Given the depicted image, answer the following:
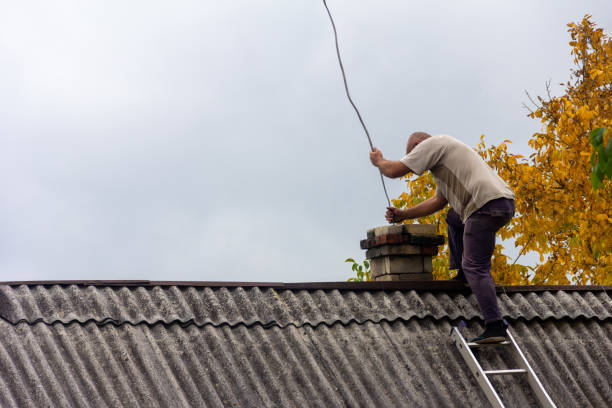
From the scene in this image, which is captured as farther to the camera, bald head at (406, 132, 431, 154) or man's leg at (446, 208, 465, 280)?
man's leg at (446, 208, 465, 280)

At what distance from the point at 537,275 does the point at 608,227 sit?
2429 mm

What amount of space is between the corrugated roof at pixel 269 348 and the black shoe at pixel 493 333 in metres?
0.20

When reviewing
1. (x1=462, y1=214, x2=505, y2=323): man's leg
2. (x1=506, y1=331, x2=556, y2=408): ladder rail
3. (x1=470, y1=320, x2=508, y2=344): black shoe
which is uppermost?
(x1=462, y1=214, x2=505, y2=323): man's leg

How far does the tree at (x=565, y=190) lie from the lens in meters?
12.4

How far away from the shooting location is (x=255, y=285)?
6.42m

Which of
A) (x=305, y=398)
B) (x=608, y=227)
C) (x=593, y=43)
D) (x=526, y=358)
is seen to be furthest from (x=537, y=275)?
(x=305, y=398)

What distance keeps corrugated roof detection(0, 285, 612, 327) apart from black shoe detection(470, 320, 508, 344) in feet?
1.57

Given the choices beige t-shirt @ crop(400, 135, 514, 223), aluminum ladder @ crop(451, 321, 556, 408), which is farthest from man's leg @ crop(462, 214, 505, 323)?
aluminum ladder @ crop(451, 321, 556, 408)

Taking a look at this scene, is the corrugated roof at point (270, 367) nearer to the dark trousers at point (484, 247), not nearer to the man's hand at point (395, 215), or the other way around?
the dark trousers at point (484, 247)

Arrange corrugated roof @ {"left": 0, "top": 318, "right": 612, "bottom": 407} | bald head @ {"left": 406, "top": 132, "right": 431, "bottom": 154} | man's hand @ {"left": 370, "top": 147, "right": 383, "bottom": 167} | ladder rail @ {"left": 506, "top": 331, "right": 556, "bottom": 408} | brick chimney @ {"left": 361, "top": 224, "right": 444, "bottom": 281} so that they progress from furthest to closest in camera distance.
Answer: brick chimney @ {"left": 361, "top": 224, "right": 444, "bottom": 281}
bald head @ {"left": 406, "top": 132, "right": 431, "bottom": 154}
man's hand @ {"left": 370, "top": 147, "right": 383, "bottom": 167}
ladder rail @ {"left": 506, "top": 331, "right": 556, "bottom": 408}
corrugated roof @ {"left": 0, "top": 318, "right": 612, "bottom": 407}

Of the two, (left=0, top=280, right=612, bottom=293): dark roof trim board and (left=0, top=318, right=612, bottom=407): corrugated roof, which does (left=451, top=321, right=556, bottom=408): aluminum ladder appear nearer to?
(left=0, top=318, right=612, bottom=407): corrugated roof

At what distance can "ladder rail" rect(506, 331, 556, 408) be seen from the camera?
18.2ft

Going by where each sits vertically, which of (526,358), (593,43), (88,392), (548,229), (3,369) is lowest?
(526,358)

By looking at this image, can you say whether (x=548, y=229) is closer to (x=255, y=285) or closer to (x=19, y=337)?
(x=255, y=285)
